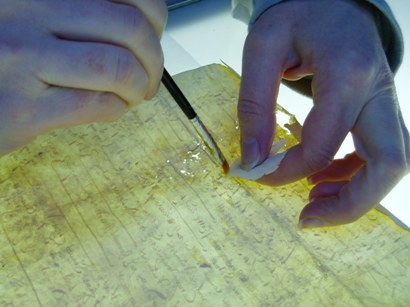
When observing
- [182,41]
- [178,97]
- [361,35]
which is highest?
[361,35]

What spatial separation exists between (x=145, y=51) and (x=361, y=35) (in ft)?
1.11

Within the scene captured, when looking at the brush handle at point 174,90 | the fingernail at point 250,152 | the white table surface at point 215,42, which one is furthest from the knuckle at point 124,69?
the white table surface at point 215,42

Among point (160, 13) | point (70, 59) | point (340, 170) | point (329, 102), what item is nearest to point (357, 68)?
point (329, 102)

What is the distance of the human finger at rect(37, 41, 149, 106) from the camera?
53cm

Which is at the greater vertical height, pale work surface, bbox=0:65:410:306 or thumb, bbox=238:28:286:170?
thumb, bbox=238:28:286:170

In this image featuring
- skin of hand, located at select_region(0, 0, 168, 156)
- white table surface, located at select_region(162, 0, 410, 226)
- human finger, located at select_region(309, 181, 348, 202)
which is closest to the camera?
skin of hand, located at select_region(0, 0, 168, 156)

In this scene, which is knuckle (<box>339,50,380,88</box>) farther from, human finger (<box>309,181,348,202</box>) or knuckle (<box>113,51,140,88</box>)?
knuckle (<box>113,51,140,88</box>)

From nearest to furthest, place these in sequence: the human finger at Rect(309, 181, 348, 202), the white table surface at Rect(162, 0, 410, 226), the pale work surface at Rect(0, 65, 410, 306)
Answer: the pale work surface at Rect(0, 65, 410, 306)
the human finger at Rect(309, 181, 348, 202)
the white table surface at Rect(162, 0, 410, 226)

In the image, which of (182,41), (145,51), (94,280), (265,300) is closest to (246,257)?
(265,300)

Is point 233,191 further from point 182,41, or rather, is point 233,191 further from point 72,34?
point 182,41

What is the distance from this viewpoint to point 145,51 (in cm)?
58

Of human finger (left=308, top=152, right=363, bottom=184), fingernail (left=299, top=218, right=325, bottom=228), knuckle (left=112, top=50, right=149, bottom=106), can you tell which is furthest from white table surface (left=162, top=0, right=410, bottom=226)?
knuckle (left=112, top=50, right=149, bottom=106)

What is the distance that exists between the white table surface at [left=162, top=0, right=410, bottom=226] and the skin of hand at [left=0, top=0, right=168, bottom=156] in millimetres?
517

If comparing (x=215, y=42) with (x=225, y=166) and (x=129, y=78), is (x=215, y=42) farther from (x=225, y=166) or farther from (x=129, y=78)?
(x=129, y=78)
